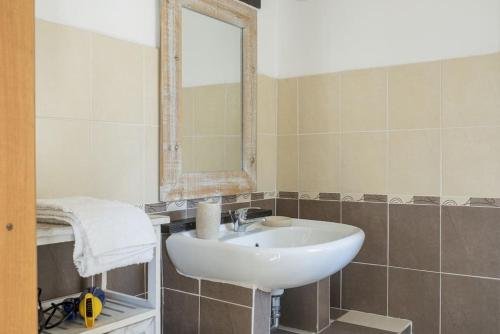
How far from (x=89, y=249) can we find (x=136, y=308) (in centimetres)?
37

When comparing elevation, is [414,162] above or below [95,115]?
below

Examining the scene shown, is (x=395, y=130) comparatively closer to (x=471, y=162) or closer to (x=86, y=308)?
(x=471, y=162)

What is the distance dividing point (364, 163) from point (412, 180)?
9.5 inches

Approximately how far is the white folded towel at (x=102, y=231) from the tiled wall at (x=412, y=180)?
129cm

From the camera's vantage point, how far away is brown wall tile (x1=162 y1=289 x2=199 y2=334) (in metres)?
1.79

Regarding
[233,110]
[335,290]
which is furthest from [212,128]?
[335,290]

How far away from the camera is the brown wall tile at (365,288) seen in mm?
2297

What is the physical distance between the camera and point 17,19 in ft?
2.71

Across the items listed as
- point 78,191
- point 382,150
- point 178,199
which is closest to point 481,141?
point 382,150

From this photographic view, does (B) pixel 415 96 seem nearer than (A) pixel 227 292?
No

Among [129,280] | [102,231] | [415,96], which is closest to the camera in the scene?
[102,231]

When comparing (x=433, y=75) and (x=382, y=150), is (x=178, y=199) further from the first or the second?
(x=433, y=75)

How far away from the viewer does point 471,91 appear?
2.07 meters

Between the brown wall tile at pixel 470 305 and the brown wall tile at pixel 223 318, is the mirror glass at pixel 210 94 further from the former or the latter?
the brown wall tile at pixel 470 305
